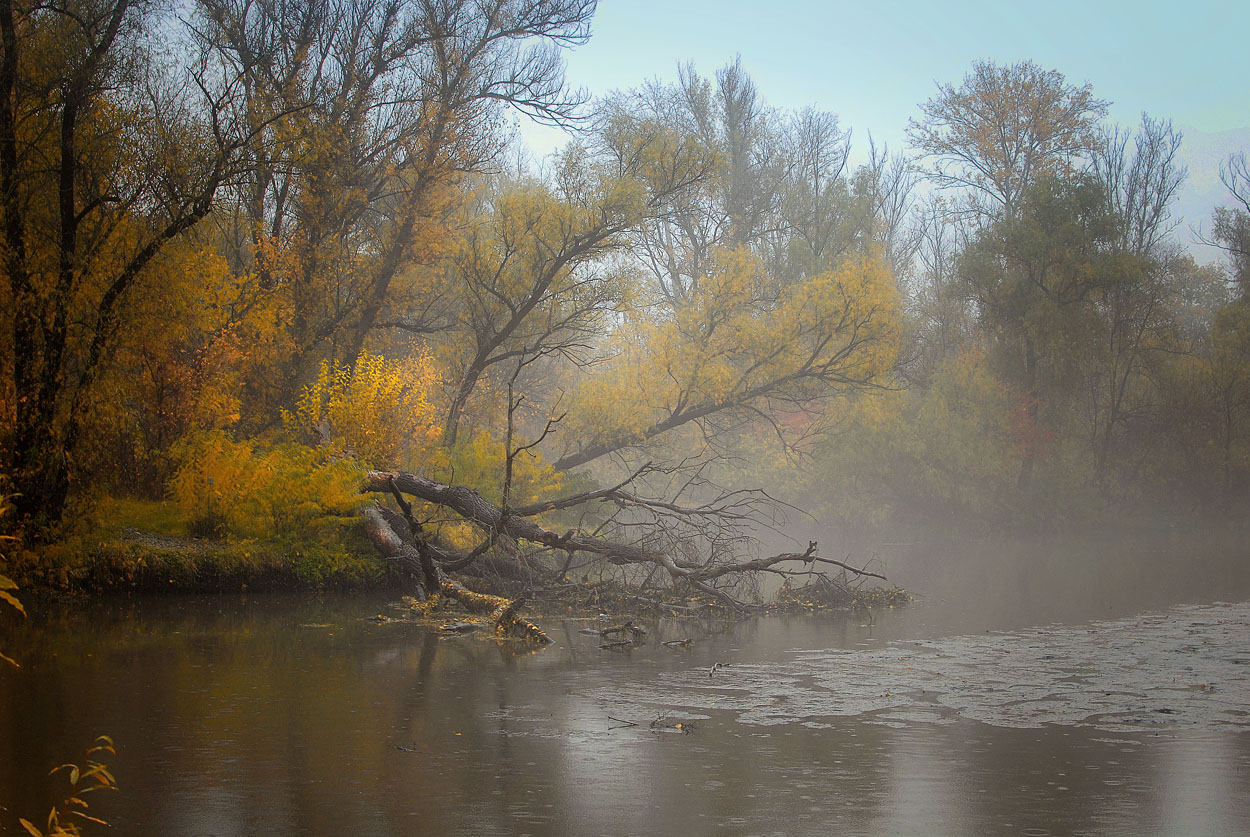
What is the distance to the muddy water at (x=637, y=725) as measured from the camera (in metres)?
6.27

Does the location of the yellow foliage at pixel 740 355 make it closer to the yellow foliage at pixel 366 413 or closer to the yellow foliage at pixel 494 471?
the yellow foliage at pixel 494 471

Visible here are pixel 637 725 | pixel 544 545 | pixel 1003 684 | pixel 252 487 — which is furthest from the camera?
pixel 544 545

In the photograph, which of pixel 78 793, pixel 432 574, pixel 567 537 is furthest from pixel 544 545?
pixel 78 793

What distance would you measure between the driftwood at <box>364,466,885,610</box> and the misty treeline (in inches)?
7.9

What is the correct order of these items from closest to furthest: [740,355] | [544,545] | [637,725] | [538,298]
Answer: [637,725] < [544,545] < [538,298] < [740,355]

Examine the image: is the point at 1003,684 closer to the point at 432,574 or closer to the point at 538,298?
the point at 432,574

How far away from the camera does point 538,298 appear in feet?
80.3

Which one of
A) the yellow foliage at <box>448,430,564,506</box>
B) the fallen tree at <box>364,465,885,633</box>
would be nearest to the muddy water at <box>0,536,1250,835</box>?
the fallen tree at <box>364,465,885,633</box>

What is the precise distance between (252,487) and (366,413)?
3679 millimetres

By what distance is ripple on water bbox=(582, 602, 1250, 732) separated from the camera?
8.97 meters

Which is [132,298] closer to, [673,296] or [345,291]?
[345,291]

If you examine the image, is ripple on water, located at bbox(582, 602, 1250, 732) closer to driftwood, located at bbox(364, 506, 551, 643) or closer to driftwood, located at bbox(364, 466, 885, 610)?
driftwood, located at bbox(364, 466, 885, 610)

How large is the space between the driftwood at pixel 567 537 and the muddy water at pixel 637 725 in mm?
1162

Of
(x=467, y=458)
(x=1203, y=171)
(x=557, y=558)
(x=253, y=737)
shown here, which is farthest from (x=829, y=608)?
(x=1203, y=171)
